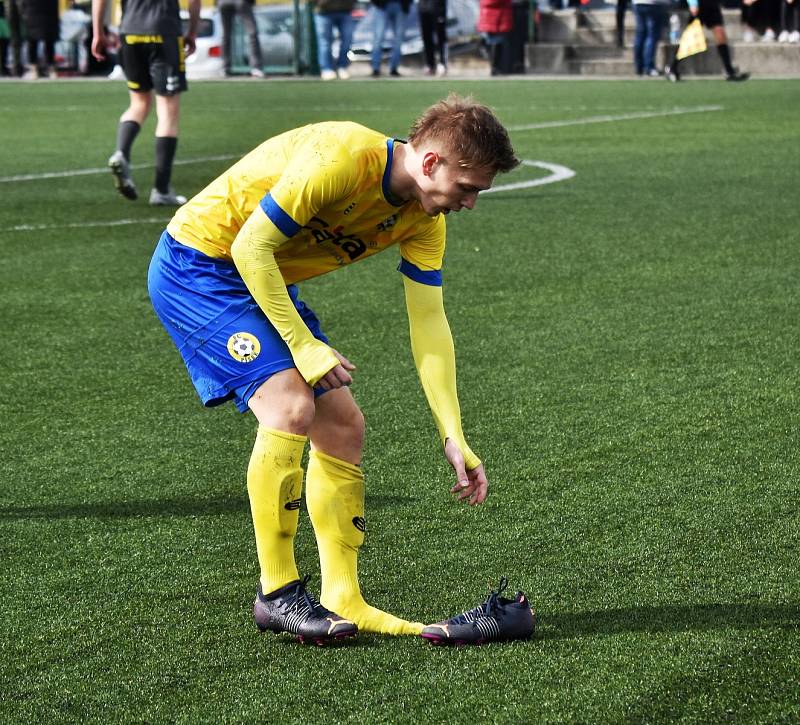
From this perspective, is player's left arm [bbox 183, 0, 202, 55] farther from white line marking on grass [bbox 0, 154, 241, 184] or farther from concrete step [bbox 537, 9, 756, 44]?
concrete step [bbox 537, 9, 756, 44]

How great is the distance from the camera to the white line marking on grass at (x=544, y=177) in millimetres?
11430

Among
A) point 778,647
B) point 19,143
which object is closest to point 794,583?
point 778,647

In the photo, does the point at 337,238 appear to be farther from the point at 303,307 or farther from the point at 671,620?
the point at 671,620

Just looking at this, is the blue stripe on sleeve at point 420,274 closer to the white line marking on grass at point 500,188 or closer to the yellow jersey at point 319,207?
the yellow jersey at point 319,207

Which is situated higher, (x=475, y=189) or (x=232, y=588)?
(x=475, y=189)

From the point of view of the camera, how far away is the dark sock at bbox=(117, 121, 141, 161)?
1005 cm

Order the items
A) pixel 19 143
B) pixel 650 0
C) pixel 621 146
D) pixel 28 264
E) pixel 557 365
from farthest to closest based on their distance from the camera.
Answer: pixel 650 0 < pixel 19 143 < pixel 621 146 < pixel 28 264 < pixel 557 365

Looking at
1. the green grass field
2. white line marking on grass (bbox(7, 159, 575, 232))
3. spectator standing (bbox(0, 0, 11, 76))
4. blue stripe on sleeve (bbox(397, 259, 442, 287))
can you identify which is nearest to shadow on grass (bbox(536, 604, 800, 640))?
the green grass field

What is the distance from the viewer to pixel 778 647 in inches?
132

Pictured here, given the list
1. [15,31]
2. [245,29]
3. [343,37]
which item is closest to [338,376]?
[343,37]

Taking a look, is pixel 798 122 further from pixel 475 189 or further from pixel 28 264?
pixel 475 189

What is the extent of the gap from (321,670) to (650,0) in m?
21.3

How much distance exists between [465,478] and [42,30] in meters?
25.5

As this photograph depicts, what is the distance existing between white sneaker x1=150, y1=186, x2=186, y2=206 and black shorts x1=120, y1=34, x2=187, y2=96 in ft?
2.33
